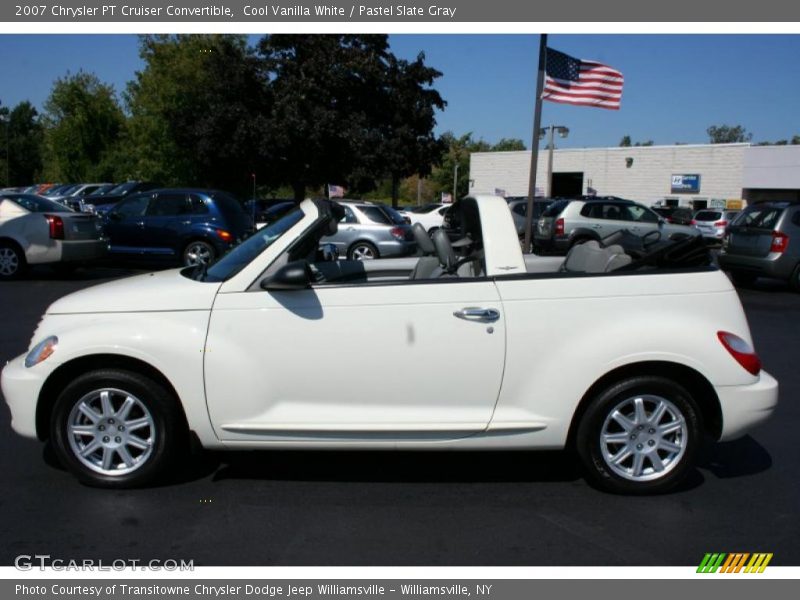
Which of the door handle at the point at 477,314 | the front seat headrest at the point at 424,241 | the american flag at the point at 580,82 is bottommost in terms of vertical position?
the door handle at the point at 477,314

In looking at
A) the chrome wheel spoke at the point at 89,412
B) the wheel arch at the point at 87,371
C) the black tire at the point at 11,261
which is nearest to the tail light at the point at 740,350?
the wheel arch at the point at 87,371

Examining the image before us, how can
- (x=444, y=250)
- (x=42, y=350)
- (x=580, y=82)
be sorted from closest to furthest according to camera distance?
(x=42, y=350), (x=444, y=250), (x=580, y=82)

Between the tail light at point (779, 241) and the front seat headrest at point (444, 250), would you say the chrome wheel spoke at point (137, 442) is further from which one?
the tail light at point (779, 241)

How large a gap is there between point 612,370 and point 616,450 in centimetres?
48

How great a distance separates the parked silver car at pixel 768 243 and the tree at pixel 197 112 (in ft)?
61.0

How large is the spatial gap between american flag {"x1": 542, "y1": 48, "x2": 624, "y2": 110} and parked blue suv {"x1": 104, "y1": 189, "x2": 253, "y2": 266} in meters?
6.53

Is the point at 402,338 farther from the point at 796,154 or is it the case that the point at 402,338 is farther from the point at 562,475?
the point at 796,154

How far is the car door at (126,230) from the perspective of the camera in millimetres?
14539

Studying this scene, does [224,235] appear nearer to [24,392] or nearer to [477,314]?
[24,392]

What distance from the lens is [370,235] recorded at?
15.4m

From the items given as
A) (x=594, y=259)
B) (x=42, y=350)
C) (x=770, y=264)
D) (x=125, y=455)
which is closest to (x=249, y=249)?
(x=42, y=350)

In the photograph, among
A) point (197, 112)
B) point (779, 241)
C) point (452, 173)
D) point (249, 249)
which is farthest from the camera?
point (452, 173)

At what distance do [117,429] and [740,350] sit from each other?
3.49m

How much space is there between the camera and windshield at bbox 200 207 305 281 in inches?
167
